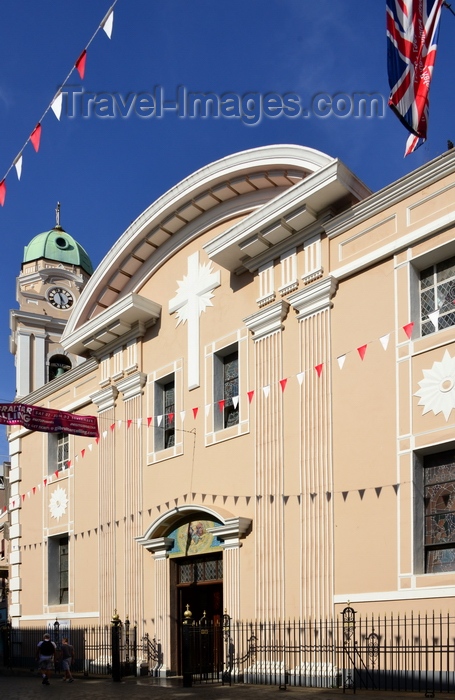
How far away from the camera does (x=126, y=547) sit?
2066cm

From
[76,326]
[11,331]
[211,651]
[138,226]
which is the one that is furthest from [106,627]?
[11,331]

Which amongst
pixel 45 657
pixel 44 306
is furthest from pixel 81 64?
pixel 44 306

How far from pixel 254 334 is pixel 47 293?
642 inches

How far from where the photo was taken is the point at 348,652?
45.1 ft

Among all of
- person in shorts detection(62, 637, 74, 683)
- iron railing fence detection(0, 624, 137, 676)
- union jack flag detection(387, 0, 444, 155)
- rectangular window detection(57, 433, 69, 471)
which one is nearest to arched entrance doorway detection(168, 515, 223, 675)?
iron railing fence detection(0, 624, 137, 676)

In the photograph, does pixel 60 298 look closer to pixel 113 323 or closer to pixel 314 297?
pixel 113 323

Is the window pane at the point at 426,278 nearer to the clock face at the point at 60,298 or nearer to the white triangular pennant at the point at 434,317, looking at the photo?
the white triangular pennant at the point at 434,317

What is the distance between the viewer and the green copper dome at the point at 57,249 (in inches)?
1310

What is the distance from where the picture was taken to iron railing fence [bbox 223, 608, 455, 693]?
499 inches

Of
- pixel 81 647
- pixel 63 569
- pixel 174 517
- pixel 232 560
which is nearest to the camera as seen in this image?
pixel 232 560

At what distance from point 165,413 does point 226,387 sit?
8.06ft

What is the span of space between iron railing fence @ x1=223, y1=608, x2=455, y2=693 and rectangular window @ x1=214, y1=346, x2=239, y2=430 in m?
4.12

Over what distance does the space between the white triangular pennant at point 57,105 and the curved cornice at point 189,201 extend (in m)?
4.54

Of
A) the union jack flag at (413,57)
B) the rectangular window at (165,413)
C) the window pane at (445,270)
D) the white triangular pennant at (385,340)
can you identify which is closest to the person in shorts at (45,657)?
the rectangular window at (165,413)
